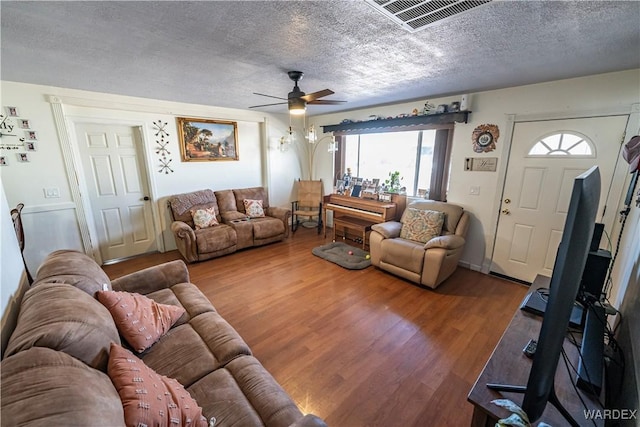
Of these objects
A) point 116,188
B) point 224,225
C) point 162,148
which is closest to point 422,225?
point 224,225

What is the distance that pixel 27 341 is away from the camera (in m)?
0.94

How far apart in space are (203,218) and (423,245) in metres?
3.23

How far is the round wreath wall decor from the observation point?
3152mm

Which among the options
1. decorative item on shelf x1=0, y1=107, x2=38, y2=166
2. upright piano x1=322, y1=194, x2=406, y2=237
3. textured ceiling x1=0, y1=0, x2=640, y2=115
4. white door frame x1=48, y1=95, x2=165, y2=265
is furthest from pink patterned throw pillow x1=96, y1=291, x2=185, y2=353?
upright piano x1=322, y1=194, x2=406, y2=237

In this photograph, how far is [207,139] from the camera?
4.35m

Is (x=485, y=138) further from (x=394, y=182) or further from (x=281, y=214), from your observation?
(x=281, y=214)

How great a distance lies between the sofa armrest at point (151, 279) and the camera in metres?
2.01

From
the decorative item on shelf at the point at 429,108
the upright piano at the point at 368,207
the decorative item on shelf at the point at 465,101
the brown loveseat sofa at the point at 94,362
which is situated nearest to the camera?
the brown loveseat sofa at the point at 94,362

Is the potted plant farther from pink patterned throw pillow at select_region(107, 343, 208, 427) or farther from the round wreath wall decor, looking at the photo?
pink patterned throw pillow at select_region(107, 343, 208, 427)

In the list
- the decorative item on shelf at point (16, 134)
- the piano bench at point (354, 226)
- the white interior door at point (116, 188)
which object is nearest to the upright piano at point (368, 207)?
the piano bench at point (354, 226)

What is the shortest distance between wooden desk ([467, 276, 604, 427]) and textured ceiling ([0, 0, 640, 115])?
68.7 inches

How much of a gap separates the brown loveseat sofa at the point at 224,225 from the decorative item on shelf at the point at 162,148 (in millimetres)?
472

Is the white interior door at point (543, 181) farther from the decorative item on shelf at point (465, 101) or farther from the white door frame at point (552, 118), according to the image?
the decorative item on shelf at point (465, 101)

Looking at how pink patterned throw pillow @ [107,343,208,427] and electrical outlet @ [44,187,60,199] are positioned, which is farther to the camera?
electrical outlet @ [44,187,60,199]
